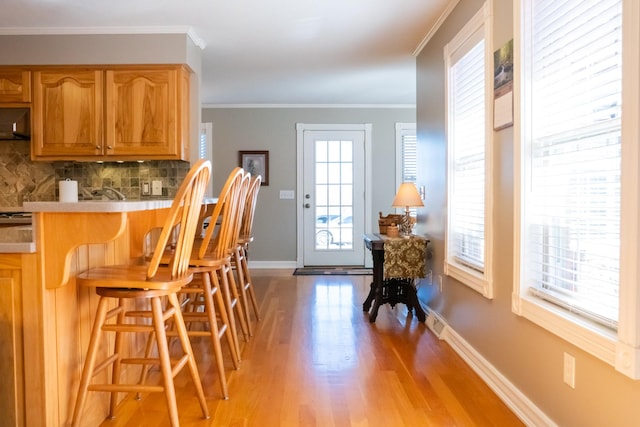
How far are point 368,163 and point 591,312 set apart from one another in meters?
4.89

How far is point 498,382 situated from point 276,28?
2898 mm

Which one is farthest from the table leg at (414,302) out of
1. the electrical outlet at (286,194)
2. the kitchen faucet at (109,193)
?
the electrical outlet at (286,194)

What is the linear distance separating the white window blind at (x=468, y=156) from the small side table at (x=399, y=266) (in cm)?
47

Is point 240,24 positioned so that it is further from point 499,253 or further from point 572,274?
point 572,274

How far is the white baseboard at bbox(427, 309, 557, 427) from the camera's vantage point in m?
→ 1.94

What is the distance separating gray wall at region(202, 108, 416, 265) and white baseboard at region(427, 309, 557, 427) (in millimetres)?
3480

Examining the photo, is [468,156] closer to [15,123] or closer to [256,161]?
[15,123]

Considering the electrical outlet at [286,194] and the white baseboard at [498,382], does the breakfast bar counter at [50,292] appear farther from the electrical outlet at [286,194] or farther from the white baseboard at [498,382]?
the electrical outlet at [286,194]

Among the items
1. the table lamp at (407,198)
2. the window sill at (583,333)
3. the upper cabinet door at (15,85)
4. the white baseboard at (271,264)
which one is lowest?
the white baseboard at (271,264)

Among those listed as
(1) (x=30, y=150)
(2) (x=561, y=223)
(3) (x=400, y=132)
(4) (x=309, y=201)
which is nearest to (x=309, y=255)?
(4) (x=309, y=201)

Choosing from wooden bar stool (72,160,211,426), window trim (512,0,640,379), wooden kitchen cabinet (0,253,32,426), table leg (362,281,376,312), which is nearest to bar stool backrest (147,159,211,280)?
wooden bar stool (72,160,211,426)

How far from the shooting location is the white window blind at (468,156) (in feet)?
8.85

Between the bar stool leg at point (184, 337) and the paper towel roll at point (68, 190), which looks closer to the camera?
the bar stool leg at point (184, 337)

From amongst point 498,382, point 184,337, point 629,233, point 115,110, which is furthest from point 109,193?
point 629,233
